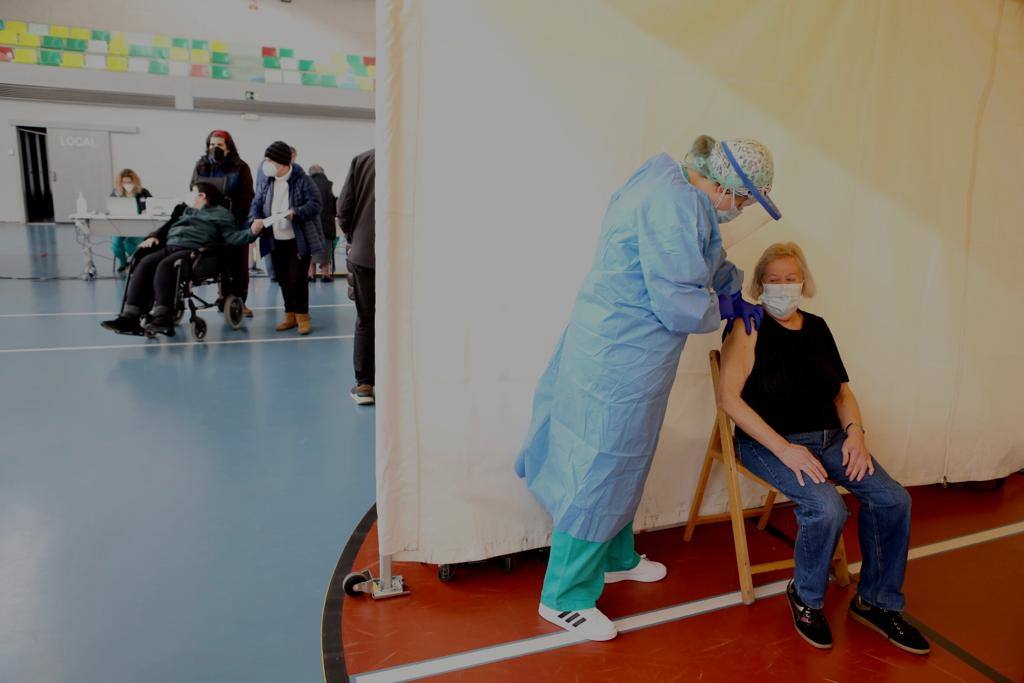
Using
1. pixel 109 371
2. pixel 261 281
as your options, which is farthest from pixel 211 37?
pixel 109 371

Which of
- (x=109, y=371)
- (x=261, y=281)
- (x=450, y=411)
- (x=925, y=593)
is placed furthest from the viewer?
(x=261, y=281)

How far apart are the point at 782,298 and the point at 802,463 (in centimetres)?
54

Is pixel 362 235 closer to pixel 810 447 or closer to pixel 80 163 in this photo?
pixel 810 447

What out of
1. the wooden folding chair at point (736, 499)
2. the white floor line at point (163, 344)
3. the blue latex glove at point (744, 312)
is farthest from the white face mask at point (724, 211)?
the white floor line at point (163, 344)

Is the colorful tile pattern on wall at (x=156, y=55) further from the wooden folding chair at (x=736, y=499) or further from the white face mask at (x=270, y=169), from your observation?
the wooden folding chair at (x=736, y=499)

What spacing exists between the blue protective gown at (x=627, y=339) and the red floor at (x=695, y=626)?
37 centimetres

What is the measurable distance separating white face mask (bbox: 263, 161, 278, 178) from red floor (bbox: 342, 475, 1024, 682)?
10.8ft

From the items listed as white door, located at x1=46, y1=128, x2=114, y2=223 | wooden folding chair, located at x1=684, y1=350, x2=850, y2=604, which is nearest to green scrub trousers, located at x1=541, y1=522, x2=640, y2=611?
wooden folding chair, located at x1=684, y1=350, x2=850, y2=604

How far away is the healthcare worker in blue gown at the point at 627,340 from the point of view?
1.59 metres

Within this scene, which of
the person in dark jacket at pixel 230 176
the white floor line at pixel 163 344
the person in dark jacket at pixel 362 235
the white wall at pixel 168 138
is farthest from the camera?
the white wall at pixel 168 138

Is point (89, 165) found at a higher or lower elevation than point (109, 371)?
higher

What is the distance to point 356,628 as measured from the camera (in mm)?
1860

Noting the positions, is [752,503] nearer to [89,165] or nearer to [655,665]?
[655,665]

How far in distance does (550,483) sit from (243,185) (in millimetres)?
4289
